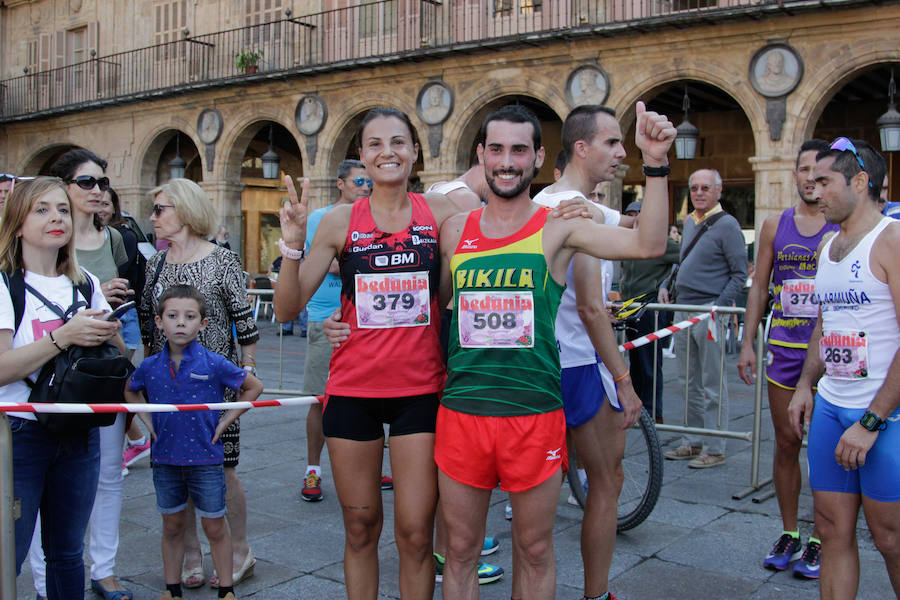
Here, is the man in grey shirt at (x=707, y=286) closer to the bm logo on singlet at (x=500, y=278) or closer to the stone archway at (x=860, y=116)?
the bm logo on singlet at (x=500, y=278)

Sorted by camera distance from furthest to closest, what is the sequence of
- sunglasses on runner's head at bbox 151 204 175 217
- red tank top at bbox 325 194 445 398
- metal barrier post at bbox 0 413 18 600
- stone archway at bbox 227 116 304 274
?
1. stone archway at bbox 227 116 304 274
2. sunglasses on runner's head at bbox 151 204 175 217
3. red tank top at bbox 325 194 445 398
4. metal barrier post at bbox 0 413 18 600

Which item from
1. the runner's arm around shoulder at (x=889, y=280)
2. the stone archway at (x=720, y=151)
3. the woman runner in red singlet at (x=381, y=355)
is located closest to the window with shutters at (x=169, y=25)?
the stone archway at (x=720, y=151)

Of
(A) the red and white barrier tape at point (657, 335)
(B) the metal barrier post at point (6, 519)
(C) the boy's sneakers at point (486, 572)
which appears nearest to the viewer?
(B) the metal barrier post at point (6, 519)

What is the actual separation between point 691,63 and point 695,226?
28.7 ft

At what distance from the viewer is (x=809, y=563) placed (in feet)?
12.8

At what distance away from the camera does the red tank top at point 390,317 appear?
291 centimetres

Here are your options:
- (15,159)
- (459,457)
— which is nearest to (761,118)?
(459,457)

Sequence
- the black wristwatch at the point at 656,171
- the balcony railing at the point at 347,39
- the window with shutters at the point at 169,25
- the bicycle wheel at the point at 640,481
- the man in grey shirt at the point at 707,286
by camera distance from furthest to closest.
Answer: the window with shutters at the point at 169,25
the balcony railing at the point at 347,39
the man in grey shirt at the point at 707,286
the bicycle wheel at the point at 640,481
the black wristwatch at the point at 656,171

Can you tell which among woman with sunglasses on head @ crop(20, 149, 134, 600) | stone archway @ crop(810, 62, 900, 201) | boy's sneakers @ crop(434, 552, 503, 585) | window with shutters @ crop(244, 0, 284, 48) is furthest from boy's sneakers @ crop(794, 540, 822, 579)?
window with shutters @ crop(244, 0, 284, 48)

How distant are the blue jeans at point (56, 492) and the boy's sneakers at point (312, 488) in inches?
80.8

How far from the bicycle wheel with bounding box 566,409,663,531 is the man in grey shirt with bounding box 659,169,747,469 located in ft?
4.37

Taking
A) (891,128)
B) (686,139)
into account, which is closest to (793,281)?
(891,128)

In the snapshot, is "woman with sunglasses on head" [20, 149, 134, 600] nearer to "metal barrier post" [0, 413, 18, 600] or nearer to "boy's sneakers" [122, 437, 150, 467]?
"metal barrier post" [0, 413, 18, 600]

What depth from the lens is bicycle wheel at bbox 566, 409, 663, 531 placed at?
4.38 metres
